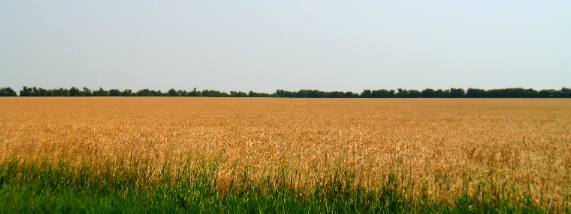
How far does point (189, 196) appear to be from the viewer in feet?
16.9

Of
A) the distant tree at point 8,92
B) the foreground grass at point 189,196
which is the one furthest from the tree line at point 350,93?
the foreground grass at point 189,196

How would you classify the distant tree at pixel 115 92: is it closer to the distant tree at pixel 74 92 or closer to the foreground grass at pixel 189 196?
the distant tree at pixel 74 92

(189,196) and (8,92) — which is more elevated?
(189,196)

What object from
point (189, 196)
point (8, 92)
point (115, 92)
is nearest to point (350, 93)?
point (115, 92)

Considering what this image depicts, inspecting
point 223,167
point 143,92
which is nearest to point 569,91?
point 143,92

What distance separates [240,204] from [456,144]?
10822 mm

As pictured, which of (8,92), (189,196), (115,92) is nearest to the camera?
(189,196)

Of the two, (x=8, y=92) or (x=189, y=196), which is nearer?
(x=189, y=196)

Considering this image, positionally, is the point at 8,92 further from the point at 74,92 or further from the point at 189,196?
the point at 189,196

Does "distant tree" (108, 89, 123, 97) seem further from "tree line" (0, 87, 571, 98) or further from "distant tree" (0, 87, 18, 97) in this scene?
"distant tree" (0, 87, 18, 97)

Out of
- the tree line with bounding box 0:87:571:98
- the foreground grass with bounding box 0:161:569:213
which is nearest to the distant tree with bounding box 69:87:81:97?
the tree line with bounding box 0:87:571:98

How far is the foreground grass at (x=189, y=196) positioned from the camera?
15.4ft

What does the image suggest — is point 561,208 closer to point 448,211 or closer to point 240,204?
point 448,211

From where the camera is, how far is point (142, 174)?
6609 millimetres
